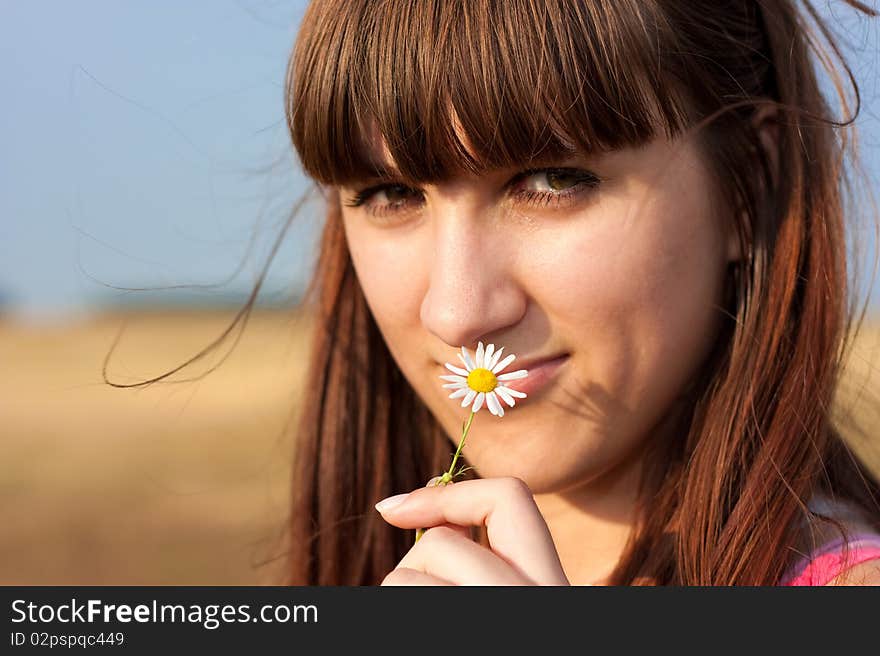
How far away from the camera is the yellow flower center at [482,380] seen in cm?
232

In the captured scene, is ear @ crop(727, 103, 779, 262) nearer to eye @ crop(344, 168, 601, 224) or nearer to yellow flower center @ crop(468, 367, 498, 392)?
eye @ crop(344, 168, 601, 224)

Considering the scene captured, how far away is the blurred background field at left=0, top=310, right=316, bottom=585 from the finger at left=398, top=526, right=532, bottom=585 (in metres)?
1.31

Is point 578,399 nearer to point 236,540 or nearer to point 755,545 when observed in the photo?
point 755,545

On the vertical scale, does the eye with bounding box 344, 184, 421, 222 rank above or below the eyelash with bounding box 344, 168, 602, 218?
below

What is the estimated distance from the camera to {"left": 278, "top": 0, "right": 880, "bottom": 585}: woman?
86.3 inches

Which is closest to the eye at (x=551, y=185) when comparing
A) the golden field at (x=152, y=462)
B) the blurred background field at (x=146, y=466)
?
the golden field at (x=152, y=462)

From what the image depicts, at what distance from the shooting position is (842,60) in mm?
2645

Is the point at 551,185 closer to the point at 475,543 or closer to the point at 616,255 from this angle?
the point at 616,255

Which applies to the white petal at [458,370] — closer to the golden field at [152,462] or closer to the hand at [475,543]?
the hand at [475,543]

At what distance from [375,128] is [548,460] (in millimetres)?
887

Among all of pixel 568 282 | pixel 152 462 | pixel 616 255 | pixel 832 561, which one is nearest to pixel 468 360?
pixel 568 282

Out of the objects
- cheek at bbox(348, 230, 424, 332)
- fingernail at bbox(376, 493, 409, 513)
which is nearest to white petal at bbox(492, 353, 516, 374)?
cheek at bbox(348, 230, 424, 332)

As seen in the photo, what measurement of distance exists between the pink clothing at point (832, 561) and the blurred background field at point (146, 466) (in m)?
1.69

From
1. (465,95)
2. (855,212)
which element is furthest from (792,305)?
(465,95)
